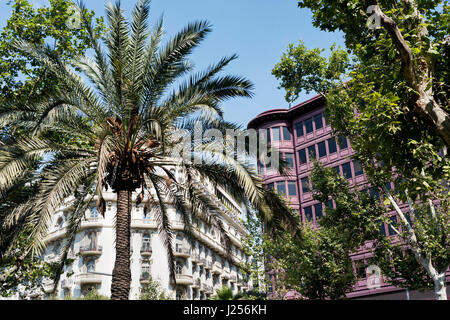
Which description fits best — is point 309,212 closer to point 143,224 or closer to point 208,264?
point 208,264

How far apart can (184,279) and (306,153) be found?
18574mm

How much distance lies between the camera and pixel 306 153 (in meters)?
39.6

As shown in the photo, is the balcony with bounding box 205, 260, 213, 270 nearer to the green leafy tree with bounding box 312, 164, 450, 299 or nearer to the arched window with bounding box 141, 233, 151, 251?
the arched window with bounding box 141, 233, 151, 251

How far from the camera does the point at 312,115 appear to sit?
40.4m

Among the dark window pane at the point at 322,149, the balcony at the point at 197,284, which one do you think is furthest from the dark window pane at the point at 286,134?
the balcony at the point at 197,284

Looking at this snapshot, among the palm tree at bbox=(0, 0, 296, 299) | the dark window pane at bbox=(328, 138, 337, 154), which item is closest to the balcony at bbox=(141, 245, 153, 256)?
the dark window pane at bbox=(328, 138, 337, 154)

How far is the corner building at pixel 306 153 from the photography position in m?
34.7

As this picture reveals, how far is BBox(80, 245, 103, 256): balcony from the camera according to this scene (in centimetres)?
4365

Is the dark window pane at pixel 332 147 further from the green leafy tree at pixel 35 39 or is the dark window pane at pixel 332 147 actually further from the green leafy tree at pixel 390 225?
the green leafy tree at pixel 35 39

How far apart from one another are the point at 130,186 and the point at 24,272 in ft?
23.0

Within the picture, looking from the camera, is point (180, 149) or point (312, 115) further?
point (312, 115)

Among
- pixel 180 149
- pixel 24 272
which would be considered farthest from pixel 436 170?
pixel 24 272

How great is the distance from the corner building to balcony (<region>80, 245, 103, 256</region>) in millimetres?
19107

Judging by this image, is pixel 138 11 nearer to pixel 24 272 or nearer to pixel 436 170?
pixel 436 170
